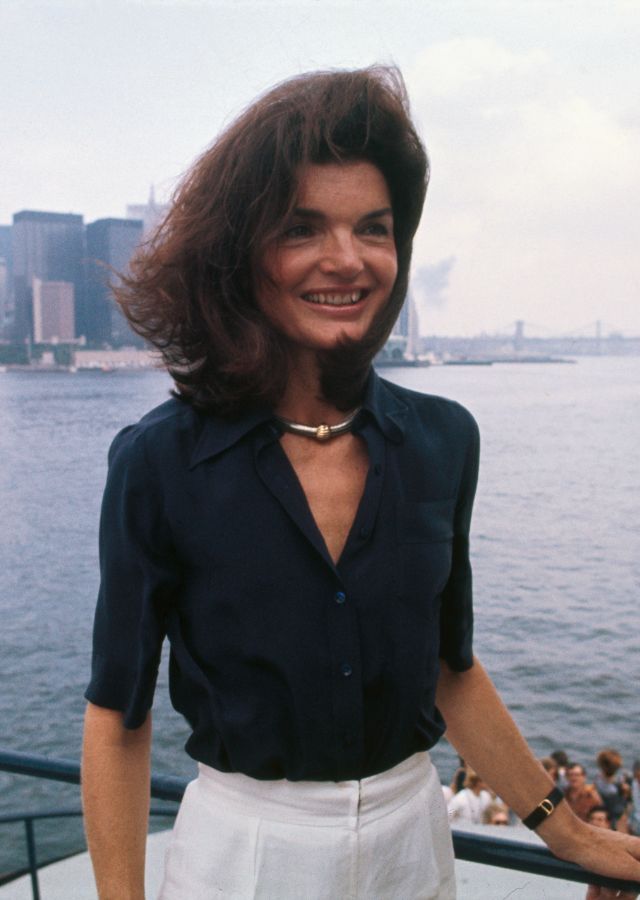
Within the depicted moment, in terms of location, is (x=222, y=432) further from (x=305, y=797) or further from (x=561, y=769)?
(x=561, y=769)

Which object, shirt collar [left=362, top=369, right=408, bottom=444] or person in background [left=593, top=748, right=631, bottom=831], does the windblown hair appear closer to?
shirt collar [left=362, top=369, right=408, bottom=444]

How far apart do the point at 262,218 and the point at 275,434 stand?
0.24 m

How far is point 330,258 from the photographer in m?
1.15

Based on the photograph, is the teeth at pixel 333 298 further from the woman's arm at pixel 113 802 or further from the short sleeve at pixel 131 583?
the woman's arm at pixel 113 802

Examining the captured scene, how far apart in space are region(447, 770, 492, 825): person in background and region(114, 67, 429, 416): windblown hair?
300 inches

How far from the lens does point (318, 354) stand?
1203mm

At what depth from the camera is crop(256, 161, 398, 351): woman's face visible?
1.15m

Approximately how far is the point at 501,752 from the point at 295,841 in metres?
0.34

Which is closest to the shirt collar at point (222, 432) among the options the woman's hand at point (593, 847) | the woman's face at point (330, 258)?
the woman's face at point (330, 258)

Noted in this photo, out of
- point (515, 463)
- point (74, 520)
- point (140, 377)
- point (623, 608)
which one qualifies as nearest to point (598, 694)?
point (623, 608)

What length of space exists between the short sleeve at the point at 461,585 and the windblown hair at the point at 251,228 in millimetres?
176

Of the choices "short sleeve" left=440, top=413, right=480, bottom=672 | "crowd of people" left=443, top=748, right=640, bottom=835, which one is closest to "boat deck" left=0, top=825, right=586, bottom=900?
"short sleeve" left=440, top=413, right=480, bottom=672

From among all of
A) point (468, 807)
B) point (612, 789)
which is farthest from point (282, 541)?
point (612, 789)

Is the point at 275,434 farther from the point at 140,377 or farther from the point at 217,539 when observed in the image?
the point at 140,377
